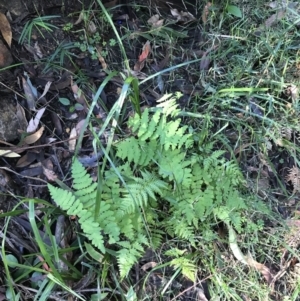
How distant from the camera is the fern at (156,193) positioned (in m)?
2.01

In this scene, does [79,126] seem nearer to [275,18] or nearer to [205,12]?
[205,12]

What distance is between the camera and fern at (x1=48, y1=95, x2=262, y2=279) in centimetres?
201

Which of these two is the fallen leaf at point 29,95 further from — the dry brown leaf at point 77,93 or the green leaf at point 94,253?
the green leaf at point 94,253

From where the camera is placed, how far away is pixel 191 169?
85.7 inches

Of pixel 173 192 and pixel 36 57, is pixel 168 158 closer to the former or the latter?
pixel 173 192

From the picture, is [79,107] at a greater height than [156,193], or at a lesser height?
greater

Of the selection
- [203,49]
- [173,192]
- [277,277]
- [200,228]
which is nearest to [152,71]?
[203,49]

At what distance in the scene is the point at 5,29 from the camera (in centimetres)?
220

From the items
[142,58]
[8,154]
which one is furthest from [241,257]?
[8,154]

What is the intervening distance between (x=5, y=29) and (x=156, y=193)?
1084 millimetres

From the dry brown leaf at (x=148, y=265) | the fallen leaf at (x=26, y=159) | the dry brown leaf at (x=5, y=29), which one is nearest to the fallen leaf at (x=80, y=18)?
the dry brown leaf at (x=5, y=29)

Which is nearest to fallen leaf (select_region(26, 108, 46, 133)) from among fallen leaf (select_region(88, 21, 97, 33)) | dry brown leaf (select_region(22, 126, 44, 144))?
dry brown leaf (select_region(22, 126, 44, 144))

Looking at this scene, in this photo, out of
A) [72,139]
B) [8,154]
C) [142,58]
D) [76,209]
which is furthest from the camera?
[142,58]

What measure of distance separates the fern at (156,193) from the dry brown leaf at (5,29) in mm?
719
